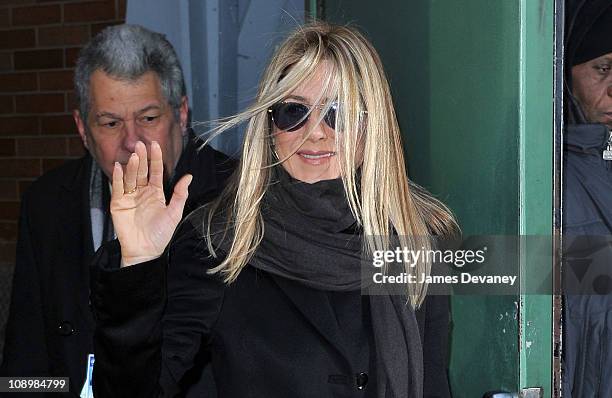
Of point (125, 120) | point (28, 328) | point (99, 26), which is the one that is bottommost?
point (28, 328)

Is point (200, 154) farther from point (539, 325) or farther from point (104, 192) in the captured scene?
point (539, 325)

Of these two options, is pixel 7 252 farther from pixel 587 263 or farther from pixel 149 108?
pixel 587 263

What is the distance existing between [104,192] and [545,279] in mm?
1452

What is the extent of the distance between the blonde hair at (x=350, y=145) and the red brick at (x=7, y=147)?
2164 millimetres

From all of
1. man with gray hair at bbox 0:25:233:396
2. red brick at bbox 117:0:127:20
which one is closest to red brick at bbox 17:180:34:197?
red brick at bbox 117:0:127:20

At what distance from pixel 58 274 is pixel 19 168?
1.36 meters

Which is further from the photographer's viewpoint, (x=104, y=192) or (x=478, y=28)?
(x=104, y=192)

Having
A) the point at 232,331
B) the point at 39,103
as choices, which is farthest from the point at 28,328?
the point at 39,103

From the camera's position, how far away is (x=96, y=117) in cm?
281

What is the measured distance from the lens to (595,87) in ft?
8.27

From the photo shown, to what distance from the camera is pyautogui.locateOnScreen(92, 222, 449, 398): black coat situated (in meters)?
1.70

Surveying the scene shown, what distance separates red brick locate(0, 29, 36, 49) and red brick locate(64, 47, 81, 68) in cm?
19

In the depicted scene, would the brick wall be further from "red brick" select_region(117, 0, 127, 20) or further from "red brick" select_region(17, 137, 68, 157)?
"red brick" select_region(117, 0, 127, 20)

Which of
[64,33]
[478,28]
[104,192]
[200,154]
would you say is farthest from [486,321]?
[64,33]
